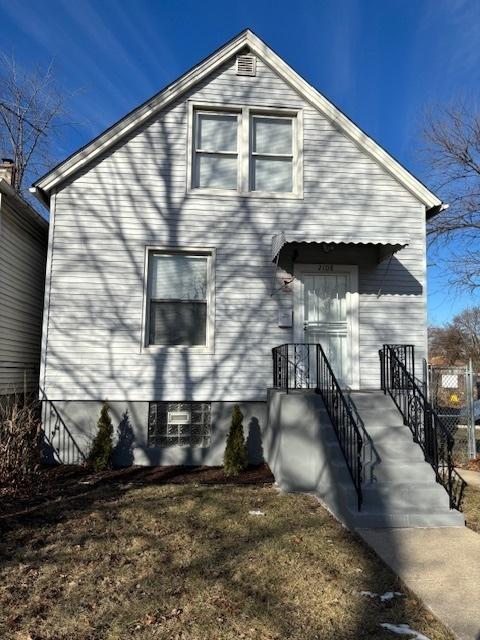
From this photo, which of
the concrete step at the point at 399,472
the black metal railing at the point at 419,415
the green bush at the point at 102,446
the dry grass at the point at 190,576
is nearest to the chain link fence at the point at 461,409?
the black metal railing at the point at 419,415

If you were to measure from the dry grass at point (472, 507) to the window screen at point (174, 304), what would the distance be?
4511mm

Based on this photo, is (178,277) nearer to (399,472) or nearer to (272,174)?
(272,174)

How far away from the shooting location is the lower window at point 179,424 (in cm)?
839

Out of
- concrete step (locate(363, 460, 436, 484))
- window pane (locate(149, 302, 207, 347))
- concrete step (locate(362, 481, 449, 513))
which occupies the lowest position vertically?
concrete step (locate(362, 481, 449, 513))

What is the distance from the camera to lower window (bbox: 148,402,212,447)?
8391 mm

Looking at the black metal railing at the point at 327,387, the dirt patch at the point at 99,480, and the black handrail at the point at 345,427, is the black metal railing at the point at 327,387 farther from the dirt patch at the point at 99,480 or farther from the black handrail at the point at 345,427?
the dirt patch at the point at 99,480

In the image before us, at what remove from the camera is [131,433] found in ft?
27.2

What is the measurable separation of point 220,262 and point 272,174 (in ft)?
6.16

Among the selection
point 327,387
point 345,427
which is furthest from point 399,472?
point 327,387

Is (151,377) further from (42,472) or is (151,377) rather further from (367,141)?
(367,141)

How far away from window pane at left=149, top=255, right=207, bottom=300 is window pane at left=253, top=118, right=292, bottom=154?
7.57ft

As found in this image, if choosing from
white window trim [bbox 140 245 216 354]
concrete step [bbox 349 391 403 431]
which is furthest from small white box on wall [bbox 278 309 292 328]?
concrete step [bbox 349 391 403 431]

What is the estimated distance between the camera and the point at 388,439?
21.4ft

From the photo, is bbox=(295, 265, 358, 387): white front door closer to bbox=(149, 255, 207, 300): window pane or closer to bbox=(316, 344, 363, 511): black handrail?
bbox=(316, 344, 363, 511): black handrail
